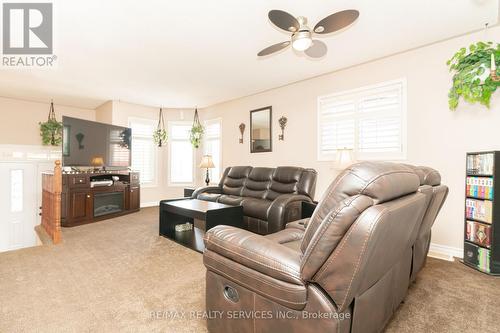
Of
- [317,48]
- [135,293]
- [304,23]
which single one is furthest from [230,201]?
[304,23]

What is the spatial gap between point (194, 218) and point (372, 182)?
8.32ft

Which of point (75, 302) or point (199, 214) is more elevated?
point (199, 214)

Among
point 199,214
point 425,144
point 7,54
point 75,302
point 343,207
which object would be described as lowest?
point 75,302

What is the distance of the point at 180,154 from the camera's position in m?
6.77

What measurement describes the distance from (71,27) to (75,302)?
280cm

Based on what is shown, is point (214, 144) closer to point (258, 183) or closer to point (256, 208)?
point (258, 183)

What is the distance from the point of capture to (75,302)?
1.89 metres

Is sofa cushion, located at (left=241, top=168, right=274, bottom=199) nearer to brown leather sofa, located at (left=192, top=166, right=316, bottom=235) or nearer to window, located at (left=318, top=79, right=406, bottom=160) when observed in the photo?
brown leather sofa, located at (left=192, top=166, right=316, bottom=235)

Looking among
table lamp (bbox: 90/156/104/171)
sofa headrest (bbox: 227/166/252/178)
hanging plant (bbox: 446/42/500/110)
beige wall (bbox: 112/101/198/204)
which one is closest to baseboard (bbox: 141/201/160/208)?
beige wall (bbox: 112/101/198/204)

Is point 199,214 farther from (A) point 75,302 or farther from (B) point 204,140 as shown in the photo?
(B) point 204,140

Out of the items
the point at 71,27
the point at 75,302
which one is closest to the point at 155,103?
the point at 71,27

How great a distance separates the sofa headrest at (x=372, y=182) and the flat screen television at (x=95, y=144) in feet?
16.4

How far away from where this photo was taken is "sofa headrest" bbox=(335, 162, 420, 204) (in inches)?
39.2

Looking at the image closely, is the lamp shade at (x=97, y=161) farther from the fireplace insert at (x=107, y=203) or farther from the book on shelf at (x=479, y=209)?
the book on shelf at (x=479, y=209)
